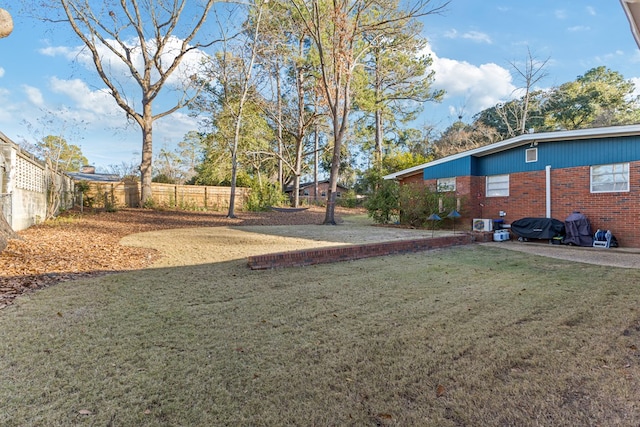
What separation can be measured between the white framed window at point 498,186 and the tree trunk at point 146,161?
1518 centimetres

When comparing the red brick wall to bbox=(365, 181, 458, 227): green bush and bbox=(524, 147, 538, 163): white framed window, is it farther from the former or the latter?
bbox=(365, 181, 458, 227): green bush

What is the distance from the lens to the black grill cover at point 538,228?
30.5 ft

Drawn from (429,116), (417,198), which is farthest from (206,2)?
(429,116)

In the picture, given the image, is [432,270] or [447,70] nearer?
[432,270]

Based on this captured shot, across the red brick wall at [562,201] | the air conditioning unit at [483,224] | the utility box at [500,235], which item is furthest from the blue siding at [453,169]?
the utility box at [500,235]

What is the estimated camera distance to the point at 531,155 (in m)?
10.3

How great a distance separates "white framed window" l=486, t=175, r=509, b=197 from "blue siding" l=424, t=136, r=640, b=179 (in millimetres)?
196

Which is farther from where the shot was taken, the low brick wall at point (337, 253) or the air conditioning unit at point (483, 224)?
the air conditioning unit at point (483, 224)

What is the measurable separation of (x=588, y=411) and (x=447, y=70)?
26.2 metres

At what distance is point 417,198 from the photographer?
1248 centimetres

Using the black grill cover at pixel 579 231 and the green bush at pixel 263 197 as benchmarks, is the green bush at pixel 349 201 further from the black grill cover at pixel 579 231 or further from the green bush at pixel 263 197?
the black grill cover at pixel 579 231

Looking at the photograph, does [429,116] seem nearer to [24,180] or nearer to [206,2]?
[206,2]

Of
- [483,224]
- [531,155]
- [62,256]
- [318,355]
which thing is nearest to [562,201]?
[531,155]

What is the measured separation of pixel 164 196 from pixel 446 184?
13.9 metres
